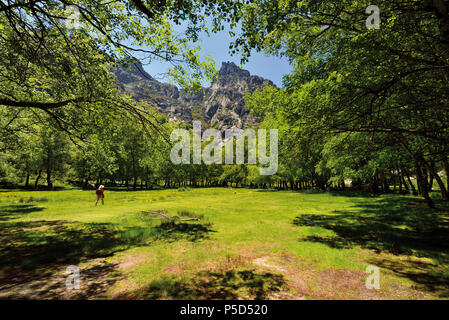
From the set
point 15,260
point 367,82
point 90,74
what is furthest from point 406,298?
point 90,74

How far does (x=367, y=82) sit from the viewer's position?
31.2 ft

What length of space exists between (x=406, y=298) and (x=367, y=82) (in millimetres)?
→ 9500

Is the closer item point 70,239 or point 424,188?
point 70,239

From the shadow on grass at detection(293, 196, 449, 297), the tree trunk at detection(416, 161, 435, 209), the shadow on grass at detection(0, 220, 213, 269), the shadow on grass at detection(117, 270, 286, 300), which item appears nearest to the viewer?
the shadow on grass at detection(117, 270, 286, 300)

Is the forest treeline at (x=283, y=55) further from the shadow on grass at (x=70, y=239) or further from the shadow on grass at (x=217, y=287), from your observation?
the shadow on grass at (x=217, y=287)

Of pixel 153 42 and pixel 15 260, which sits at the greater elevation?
pixel 153 42

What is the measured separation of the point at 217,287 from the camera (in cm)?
527

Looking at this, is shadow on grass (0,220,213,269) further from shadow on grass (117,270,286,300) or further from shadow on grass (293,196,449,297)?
shadow on grass (293,196,449,297)

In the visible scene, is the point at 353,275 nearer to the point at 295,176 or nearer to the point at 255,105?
the point at 255,105

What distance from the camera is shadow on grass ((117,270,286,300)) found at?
15.7ft

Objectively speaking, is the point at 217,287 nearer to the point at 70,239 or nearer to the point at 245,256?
the point at 245,256

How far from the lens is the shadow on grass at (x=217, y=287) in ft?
15.7

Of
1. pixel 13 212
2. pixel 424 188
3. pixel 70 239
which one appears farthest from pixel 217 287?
pixel 424 188

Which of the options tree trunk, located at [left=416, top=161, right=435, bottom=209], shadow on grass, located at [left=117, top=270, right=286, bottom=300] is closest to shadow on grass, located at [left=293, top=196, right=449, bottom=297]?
shadow on grass, located at [left=117, top=270, right=286, bottom=300]
